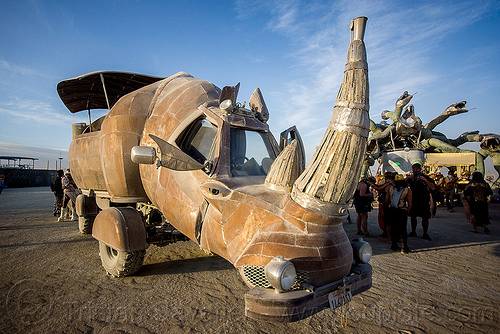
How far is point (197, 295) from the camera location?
3961mm

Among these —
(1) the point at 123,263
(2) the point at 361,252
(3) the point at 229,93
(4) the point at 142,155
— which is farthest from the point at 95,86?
(2) the point at 361,252

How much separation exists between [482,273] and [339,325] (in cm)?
388

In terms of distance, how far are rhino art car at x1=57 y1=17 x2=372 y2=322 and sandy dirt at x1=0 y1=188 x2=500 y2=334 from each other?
69 centimetres

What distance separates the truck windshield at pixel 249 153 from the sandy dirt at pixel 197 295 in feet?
6.17

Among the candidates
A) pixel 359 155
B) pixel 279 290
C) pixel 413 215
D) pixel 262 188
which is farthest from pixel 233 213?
pixel 413 215

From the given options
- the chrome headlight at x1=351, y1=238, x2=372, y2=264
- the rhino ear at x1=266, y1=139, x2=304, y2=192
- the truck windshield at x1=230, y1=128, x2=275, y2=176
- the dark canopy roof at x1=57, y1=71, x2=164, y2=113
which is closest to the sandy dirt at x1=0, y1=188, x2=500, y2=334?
the chrome headlight at x1=351, y1=238, x2=372, y2=264

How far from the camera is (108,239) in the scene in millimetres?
4383

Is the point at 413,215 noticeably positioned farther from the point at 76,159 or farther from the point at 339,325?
the point at 76,159

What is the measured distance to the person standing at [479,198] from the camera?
27.6ft

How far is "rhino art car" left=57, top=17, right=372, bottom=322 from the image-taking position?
2.22 meters

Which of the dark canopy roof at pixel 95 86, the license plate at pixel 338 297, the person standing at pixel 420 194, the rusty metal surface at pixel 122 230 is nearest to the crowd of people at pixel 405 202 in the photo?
the person standing at pixel 420 194

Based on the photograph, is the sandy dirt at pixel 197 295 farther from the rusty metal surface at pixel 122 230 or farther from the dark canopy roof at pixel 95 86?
the dark canopy roof at pixel 95 86

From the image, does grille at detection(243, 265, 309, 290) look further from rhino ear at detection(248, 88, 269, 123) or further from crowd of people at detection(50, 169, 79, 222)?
crowd of people at detection(50, 169, 79, 222)

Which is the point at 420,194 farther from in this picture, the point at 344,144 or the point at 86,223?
the point at 86,223
